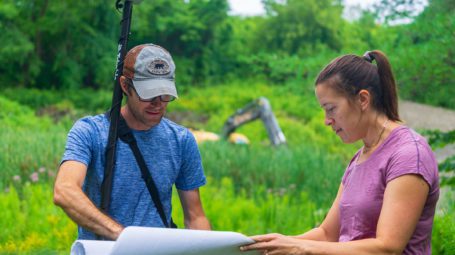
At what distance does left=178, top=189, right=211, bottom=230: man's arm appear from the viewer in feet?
12.7

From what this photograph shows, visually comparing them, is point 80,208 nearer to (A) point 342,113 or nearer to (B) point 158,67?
(B) point 158,67

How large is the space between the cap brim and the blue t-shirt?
7.6 inches

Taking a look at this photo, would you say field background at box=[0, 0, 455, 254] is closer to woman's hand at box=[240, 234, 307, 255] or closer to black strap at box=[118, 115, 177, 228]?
black strap at box=[118, 115, 177, 228]

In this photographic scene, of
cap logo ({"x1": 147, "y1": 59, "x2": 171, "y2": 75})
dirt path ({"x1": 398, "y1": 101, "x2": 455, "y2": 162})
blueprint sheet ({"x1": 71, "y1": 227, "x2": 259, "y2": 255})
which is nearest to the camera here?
blueprint sheet ({"x1": 71, "y1": 227, "x2": 259, "y2": 255})

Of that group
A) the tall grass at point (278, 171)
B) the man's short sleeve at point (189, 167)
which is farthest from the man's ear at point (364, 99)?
the tall grass at point (278, 171)

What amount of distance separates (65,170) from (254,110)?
1353 cm

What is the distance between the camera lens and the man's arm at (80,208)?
3.36m

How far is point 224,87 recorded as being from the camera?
32.9 m

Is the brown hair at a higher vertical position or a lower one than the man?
higher

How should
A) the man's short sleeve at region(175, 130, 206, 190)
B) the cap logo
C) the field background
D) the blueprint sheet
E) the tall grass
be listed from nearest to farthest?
the blueprint sheet, the cap logo, the man's short sleeve at region(175, 130, 206, 190), the field background, the tall grass

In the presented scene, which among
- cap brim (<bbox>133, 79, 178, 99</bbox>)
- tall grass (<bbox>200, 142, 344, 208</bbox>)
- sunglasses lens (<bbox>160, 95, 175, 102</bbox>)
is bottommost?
tall grass (<bbox>200, 142, 344, 208</bbox>)

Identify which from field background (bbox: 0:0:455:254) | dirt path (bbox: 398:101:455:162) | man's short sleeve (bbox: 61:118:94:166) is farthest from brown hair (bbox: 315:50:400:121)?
dirt path (bbox: 398:101:455:162)

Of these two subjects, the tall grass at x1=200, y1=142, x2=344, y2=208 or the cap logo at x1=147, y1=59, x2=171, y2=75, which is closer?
the cap logo at x1=147, y1=59, x2=171, y2=75

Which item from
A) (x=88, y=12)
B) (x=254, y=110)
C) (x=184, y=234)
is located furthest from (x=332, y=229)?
(x=88, y=12)
